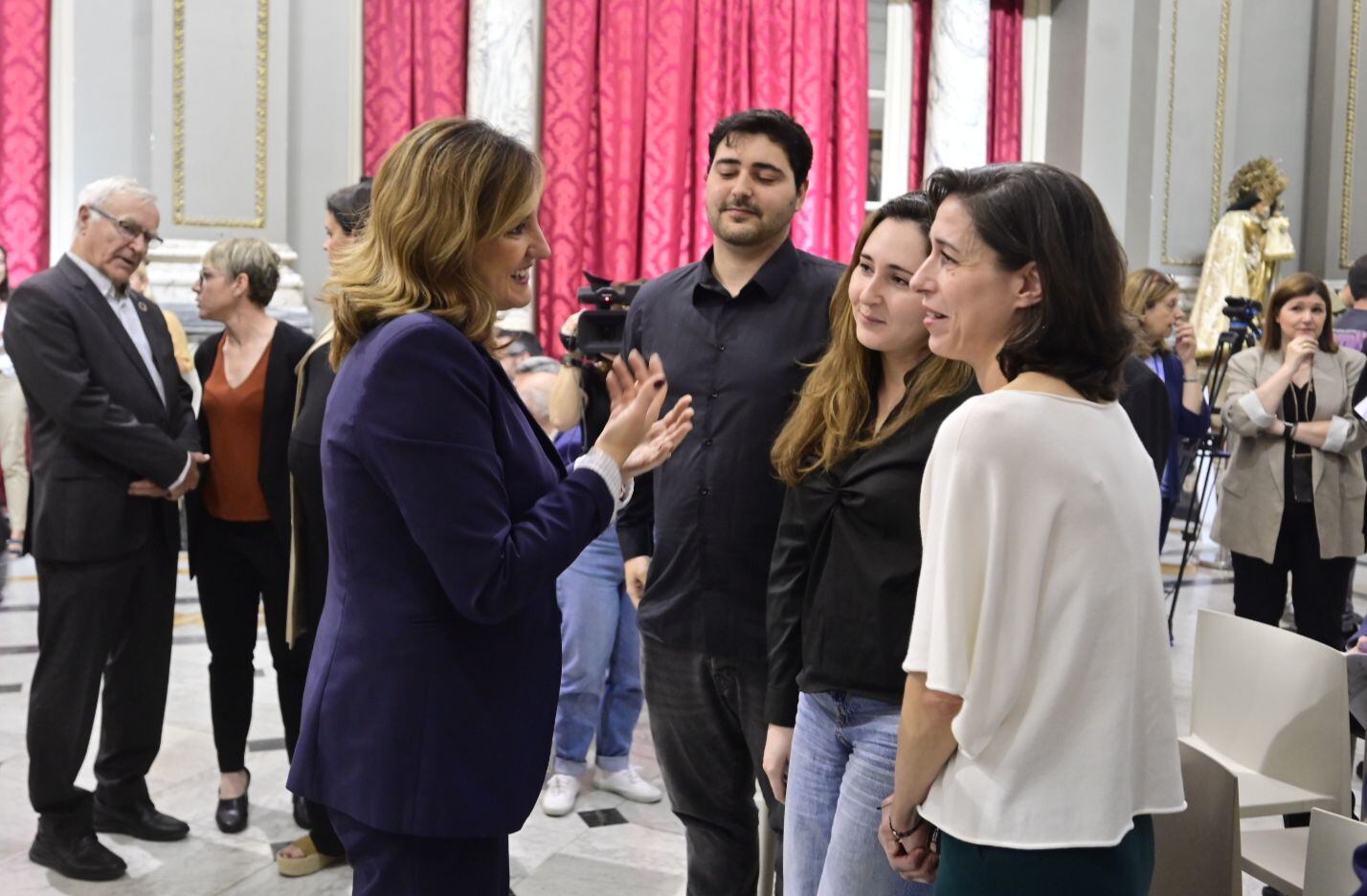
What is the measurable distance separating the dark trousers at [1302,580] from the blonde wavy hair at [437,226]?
12.1 ft

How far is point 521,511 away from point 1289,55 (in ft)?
32.9

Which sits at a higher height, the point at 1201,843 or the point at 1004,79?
the point at 1004,79

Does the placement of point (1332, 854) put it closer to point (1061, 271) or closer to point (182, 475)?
point (1061, 271)

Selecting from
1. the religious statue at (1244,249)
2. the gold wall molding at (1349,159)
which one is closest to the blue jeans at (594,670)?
the religious statue at (1244,249)

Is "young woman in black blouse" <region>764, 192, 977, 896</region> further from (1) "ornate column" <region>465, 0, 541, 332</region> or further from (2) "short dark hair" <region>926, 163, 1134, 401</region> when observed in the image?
(1) "ornate column" <region>465, 0, 541, 332</region>

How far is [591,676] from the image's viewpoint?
150 inches

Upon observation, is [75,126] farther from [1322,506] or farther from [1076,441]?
[1076,441]

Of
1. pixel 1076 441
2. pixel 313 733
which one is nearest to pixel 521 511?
pixel 313 733

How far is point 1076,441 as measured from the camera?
1354 millimetres

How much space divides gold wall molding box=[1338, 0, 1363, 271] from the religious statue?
1.04 meters

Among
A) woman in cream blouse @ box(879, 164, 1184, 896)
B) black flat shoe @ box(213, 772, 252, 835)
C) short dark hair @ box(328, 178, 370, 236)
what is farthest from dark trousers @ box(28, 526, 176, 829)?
woman in cream blouse @ box(879, 164, 1184, 896)

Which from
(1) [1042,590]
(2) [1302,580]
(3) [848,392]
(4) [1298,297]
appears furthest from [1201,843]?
(4) [1298,297]

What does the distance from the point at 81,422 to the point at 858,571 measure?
211cm

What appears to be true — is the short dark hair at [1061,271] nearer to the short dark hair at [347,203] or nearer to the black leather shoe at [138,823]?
the short dark hair at [347,203]
